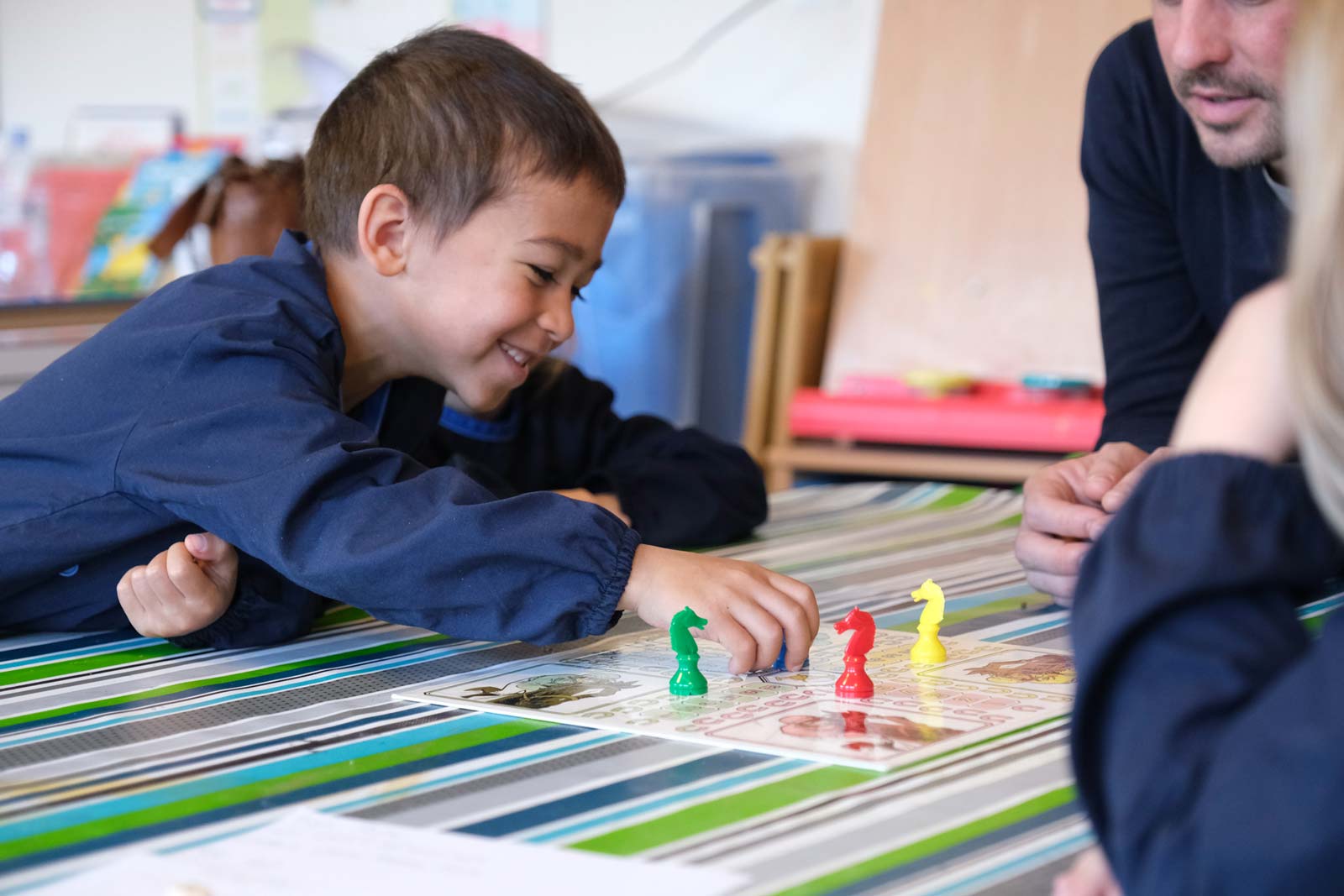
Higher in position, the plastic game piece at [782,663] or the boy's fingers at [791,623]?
the boy's fingers at [791,623]

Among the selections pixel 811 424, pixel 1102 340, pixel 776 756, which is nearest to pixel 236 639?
pixel 776 756

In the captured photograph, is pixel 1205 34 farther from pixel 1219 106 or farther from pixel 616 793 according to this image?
pixel 616 793

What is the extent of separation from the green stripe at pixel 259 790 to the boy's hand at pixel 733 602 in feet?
0.44

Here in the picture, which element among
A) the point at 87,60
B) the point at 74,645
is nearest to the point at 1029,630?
the point at 74,645

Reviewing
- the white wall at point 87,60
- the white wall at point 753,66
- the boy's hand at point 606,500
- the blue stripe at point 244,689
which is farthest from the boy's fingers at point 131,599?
the white wall at point 87,60

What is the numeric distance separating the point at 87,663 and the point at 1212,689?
2.41ft

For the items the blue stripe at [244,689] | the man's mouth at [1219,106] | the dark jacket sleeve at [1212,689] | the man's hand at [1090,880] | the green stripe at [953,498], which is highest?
the man's mouth at [1219,106]

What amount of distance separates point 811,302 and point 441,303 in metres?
1.58

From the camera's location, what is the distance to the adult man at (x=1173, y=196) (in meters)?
1.12

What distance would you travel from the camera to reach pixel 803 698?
798mm

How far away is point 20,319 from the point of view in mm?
2518

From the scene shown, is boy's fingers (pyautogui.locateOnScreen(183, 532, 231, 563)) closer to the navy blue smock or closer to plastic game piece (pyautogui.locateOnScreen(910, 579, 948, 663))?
the navy blue smock

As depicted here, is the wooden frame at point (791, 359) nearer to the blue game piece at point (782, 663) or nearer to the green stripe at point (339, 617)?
the green stripe at point (339, 617)

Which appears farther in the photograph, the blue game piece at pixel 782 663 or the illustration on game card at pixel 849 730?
the blue game piece at pixel 782 663
